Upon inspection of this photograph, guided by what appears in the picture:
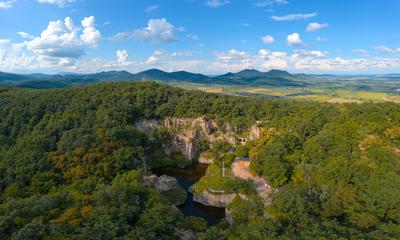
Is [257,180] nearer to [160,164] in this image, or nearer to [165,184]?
[165,184]

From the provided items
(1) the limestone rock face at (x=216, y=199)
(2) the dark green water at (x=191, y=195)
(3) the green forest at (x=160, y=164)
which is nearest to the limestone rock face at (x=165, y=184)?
(2) the dark green water at (x=191, y=195)

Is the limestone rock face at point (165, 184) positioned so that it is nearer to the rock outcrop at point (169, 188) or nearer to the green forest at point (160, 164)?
the rock outcrop at point (169, 188)

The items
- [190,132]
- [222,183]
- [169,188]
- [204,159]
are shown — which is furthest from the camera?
[190,132]

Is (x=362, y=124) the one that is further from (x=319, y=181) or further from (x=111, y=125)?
(x=111, y=125)

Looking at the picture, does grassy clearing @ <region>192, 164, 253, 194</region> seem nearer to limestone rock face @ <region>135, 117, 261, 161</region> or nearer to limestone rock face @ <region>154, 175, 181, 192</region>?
limestone rock face @ <region>154, 175, 181, 192</region>

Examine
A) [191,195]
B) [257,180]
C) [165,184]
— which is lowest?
[191,195]

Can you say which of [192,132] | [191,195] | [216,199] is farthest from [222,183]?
[192,132]

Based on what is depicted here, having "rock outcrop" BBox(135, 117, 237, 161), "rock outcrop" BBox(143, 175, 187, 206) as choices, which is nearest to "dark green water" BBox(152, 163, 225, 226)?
"rock outcrop" BBox(143, 175, 187, 206)
